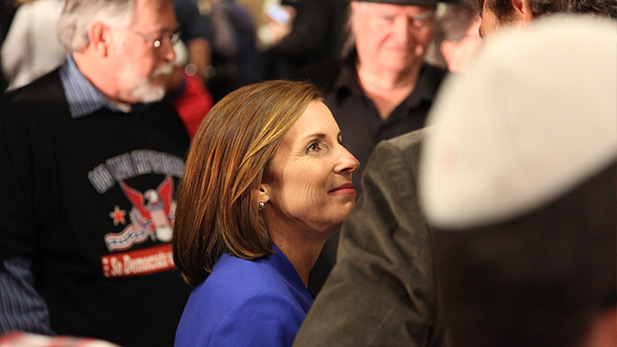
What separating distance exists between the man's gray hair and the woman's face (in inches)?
46.7

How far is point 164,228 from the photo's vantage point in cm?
276

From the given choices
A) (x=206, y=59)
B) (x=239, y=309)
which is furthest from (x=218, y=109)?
(x=206, y=59)

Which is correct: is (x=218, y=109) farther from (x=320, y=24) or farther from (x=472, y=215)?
(x=320, y=24)

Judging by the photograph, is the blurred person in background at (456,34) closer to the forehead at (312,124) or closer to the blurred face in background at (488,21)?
the forehead at (312,124)

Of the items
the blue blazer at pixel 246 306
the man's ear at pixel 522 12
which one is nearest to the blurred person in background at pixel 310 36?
the blue blazer at pixel 246 306

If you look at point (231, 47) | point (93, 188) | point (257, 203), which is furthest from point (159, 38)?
point (231, 47)

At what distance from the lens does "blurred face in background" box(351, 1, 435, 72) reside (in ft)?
10.4

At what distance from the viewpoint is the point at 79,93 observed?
273 cm

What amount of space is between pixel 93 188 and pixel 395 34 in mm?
1414

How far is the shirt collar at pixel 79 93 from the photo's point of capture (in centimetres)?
271

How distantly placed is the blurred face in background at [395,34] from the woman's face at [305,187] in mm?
1347

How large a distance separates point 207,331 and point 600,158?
1148 millimetres

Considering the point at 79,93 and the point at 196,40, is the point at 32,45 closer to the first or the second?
the point at 79,93

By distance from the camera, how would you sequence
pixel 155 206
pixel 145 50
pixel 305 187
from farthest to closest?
1. pixel 145 50
2. pixel 155 206
3. pixel 305 187
